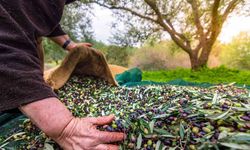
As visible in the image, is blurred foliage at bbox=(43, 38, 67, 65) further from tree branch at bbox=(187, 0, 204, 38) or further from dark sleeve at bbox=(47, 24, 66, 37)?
dark sleeve at bbox=(47, 24, 66, 37)

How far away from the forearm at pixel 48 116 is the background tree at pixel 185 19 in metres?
3.11

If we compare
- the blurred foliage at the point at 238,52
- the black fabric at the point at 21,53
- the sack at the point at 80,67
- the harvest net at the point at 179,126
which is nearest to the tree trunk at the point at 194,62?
the blurred foliage at the point at 238,52

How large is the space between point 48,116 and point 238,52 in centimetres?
517

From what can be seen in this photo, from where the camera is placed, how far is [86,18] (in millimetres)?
5492

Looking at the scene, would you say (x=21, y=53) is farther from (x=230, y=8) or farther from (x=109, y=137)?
(x=230, y=8)

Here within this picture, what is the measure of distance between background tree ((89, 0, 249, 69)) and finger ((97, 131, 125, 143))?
3099 mm

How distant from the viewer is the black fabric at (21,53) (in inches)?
23.5

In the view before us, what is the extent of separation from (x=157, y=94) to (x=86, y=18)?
15.7 feet

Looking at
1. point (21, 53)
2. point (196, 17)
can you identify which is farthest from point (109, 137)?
point (196, 17)

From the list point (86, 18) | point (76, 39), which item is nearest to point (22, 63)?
point (86, 18)

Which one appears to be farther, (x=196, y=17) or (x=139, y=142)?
(x=196, y=17)

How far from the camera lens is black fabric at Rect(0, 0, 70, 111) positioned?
0.60m

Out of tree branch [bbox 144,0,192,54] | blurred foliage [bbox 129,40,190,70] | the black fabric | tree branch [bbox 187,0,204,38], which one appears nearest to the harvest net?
the black fabric

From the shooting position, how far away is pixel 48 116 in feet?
1.91
